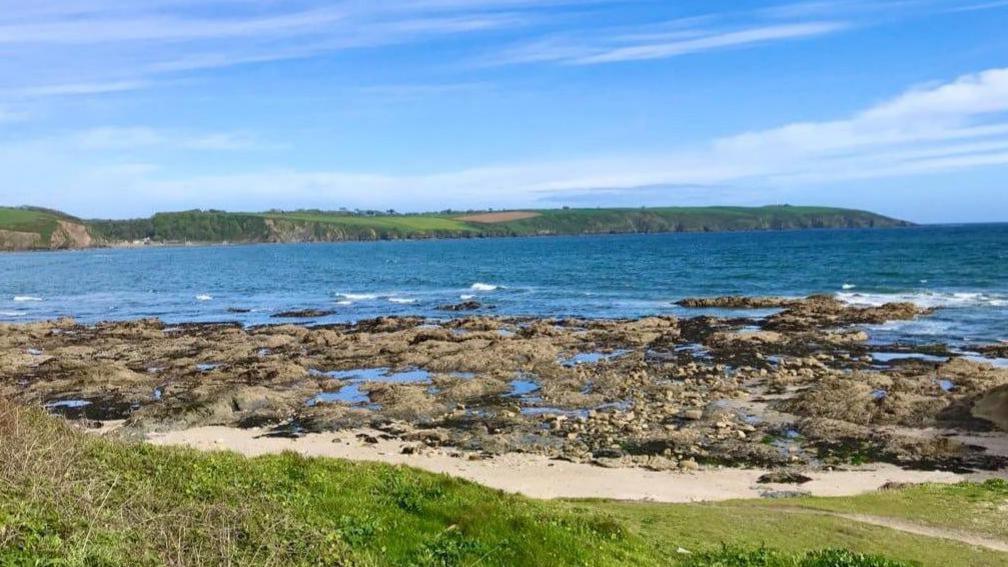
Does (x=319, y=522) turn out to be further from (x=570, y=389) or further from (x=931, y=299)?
(x=931, y=299)

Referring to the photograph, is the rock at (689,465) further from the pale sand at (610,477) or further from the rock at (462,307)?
the rock at (462,307)

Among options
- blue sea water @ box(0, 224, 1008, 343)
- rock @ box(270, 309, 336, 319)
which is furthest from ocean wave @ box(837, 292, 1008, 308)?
rock @ box(270, 309, 336, 319)

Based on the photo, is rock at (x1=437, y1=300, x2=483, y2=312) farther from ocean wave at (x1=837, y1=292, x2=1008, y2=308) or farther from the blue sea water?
ocean wave at (x1=837, y1=292, x2=1008, y2=308)

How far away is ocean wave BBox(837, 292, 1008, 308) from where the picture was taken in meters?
65.1

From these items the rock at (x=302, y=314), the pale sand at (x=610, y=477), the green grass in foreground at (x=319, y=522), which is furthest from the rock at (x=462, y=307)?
the green grass in foreground at (x=319, y=522)

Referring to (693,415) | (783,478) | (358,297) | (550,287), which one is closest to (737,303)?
(550,287)

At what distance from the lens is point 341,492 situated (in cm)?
1418

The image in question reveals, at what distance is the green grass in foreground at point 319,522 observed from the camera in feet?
31.0

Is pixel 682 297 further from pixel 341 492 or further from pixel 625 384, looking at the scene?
pixel 341 492

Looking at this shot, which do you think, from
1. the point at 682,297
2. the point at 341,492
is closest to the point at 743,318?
the point at 682,297

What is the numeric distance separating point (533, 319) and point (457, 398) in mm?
27593

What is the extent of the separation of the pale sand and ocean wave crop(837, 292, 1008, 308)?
45741mm

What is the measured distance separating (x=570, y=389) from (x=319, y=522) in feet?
83.2

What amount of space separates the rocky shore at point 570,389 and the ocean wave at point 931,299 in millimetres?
12972
